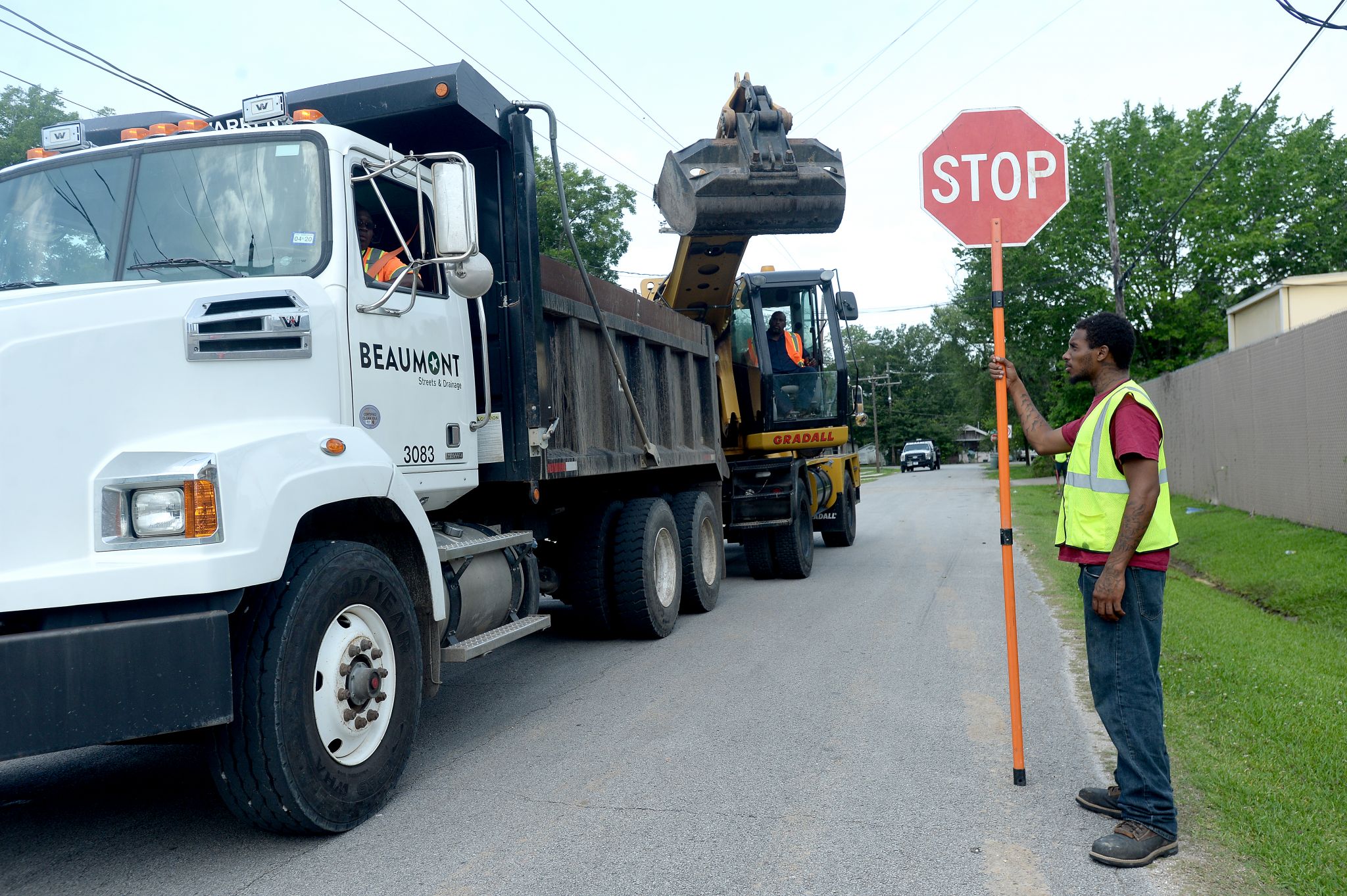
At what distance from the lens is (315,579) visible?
409cm

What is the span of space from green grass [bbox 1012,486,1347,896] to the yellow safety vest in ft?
3.70

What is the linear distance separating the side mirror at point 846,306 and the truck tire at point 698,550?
4.16 meters

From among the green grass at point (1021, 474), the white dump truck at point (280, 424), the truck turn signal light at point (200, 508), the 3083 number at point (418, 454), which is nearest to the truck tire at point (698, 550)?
the white dump truck at point (280, 424)

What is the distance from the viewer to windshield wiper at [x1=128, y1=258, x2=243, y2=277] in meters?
4.49

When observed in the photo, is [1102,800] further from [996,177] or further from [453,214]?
[453,214]

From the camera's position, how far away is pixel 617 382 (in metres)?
8.01

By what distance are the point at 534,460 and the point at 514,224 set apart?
1.37 meters

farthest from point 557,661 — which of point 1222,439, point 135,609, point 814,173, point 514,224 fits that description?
point 1222,439

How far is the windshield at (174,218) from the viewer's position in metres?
4.56

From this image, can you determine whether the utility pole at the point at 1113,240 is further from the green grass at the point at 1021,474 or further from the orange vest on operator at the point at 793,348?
the green grass at the point at 1021,474

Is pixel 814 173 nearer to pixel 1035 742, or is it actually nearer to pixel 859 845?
pixel 1035 742

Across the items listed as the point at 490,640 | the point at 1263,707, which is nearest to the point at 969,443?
the point at 1263,707

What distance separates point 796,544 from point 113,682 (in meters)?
9.02

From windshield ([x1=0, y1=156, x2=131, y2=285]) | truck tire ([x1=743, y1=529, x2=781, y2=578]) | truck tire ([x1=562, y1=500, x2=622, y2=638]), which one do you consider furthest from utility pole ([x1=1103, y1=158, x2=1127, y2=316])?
windshield ([x1=0, y1=156, x2=131, y2=285])
